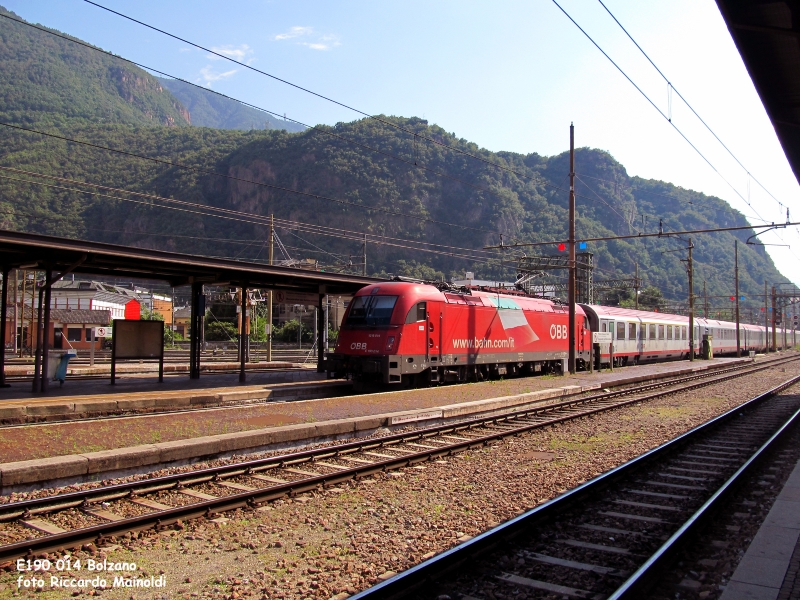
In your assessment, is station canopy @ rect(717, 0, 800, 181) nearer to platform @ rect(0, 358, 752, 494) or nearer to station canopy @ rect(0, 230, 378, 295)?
platform @ rect(0, 358, 752, 494)

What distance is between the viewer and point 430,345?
18.8 metres

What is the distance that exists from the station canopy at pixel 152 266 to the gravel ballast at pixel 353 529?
9.63m

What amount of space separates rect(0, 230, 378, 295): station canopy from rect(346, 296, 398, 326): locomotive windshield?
1.77 metres

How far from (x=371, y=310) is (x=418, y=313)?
1385 millimetres

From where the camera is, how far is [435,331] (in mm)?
18922

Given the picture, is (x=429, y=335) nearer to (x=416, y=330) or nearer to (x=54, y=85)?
(x=416, y=330)

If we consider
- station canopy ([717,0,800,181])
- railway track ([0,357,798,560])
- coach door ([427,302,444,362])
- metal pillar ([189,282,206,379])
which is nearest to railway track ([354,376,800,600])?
railway track ([0,357,798,560])

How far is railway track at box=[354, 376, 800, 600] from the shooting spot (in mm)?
4980

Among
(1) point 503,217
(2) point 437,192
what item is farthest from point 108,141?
(1) point 503,217

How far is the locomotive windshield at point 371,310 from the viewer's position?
1807 cm

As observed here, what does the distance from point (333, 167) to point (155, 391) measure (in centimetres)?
9655

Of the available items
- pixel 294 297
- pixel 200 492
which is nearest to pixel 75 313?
pixel 294 297

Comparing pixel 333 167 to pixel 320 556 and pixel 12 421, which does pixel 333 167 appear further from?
pixel 320 556

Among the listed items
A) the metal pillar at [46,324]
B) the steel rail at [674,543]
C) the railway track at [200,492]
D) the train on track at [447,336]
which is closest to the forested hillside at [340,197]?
the train on track at [447,336]
